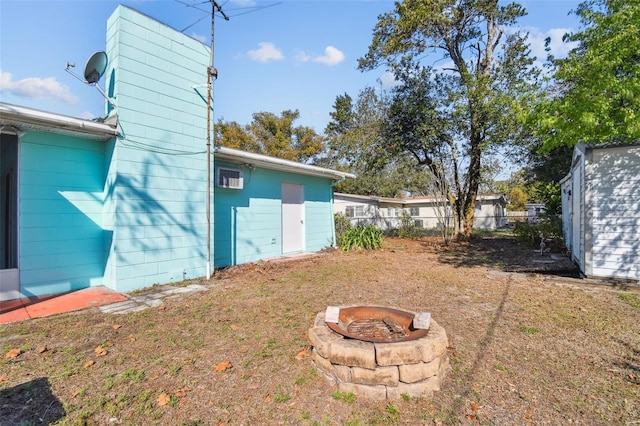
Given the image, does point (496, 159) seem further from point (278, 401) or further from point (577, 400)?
point (278, 401)

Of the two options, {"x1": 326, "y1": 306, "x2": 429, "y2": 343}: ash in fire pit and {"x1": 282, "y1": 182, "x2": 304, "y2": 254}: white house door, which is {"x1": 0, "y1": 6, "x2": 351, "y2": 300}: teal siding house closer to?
{"x1": 282, "y1": 182, "x2": 304, "y2": 254}: white house door

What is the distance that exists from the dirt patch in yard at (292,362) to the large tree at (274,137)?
17.9 meters

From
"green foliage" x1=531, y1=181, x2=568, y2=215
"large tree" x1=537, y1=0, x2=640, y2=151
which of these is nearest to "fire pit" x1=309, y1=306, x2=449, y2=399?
"large tree" x1=537, y1=0, x2=640, y2=151

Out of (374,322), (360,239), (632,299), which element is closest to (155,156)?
(374,322)

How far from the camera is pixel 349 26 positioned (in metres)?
8.77

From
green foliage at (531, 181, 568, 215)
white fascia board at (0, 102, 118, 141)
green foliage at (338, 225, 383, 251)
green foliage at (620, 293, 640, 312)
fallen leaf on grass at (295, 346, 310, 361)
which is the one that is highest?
white fascia board at (0, 102, 118, 141)

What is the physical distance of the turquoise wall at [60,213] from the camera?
4.19 m

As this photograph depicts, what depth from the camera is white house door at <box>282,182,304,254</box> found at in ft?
27.9

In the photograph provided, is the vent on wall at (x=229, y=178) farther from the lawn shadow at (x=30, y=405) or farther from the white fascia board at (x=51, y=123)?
the lawn shadow at (x=30, y=405)

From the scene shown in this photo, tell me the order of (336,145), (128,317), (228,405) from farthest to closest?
(336,145) → (128,317) → (228,405)

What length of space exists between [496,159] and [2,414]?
1397 centimetres

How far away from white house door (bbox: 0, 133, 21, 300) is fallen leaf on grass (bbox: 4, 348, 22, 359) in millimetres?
1984

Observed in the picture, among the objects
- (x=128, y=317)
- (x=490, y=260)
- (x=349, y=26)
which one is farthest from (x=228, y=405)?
(x=349, y=26)

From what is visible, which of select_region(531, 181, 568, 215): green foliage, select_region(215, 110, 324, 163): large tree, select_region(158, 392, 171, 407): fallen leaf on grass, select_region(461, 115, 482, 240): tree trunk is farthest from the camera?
select_region(215, 110, 324, 163): large tree
